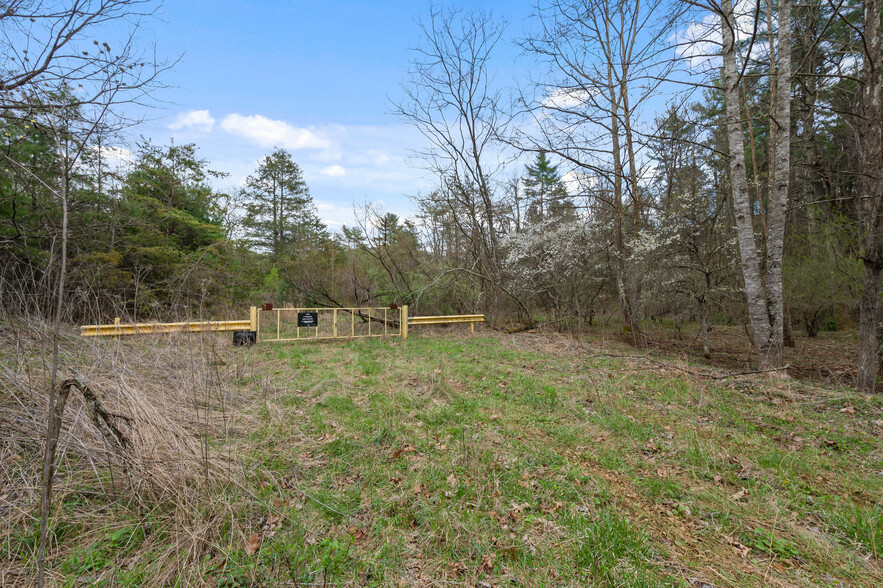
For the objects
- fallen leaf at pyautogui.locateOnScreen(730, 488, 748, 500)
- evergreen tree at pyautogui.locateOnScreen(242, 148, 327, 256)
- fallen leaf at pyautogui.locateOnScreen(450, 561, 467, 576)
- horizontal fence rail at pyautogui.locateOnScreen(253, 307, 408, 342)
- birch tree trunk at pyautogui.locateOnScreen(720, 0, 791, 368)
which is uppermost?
evergreen tree at pyautogui.locateOnScreen(242, 148, 327, 256)

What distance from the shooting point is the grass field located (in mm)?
2199

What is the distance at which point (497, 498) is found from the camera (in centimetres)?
296

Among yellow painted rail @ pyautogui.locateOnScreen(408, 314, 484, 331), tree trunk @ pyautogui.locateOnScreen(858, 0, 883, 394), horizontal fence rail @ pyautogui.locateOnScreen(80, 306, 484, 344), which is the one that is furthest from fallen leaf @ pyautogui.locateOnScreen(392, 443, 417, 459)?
yellow painted rail @ pyautogui.locateOnScreen(408, 314, 484, 331)

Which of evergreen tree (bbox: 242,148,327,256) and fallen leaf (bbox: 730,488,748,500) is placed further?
evergreen tree (bbox: 242,148,327,256)

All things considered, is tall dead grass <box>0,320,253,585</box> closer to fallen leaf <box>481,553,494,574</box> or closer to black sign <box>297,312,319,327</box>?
fallen leaf <box>481,553,494,574</box>

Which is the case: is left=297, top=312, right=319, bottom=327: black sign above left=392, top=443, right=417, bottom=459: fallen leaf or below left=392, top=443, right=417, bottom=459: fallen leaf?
above

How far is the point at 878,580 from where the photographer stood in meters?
2.05

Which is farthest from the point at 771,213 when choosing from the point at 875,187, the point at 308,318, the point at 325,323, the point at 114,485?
the point at 325,323

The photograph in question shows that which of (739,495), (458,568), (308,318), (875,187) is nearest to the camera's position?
(458,568)

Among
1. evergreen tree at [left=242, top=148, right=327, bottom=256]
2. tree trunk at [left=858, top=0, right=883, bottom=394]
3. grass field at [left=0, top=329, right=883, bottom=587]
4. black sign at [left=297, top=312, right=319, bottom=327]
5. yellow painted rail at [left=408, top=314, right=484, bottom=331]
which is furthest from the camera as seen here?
evergreen tree at [left=242, top=148, right=327, bottom=256]

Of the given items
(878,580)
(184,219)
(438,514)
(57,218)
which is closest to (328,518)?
(438,514)

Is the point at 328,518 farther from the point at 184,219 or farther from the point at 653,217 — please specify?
the point at 184,219

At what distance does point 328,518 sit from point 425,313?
13427mm

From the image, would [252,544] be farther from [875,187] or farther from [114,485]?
[875,187]
